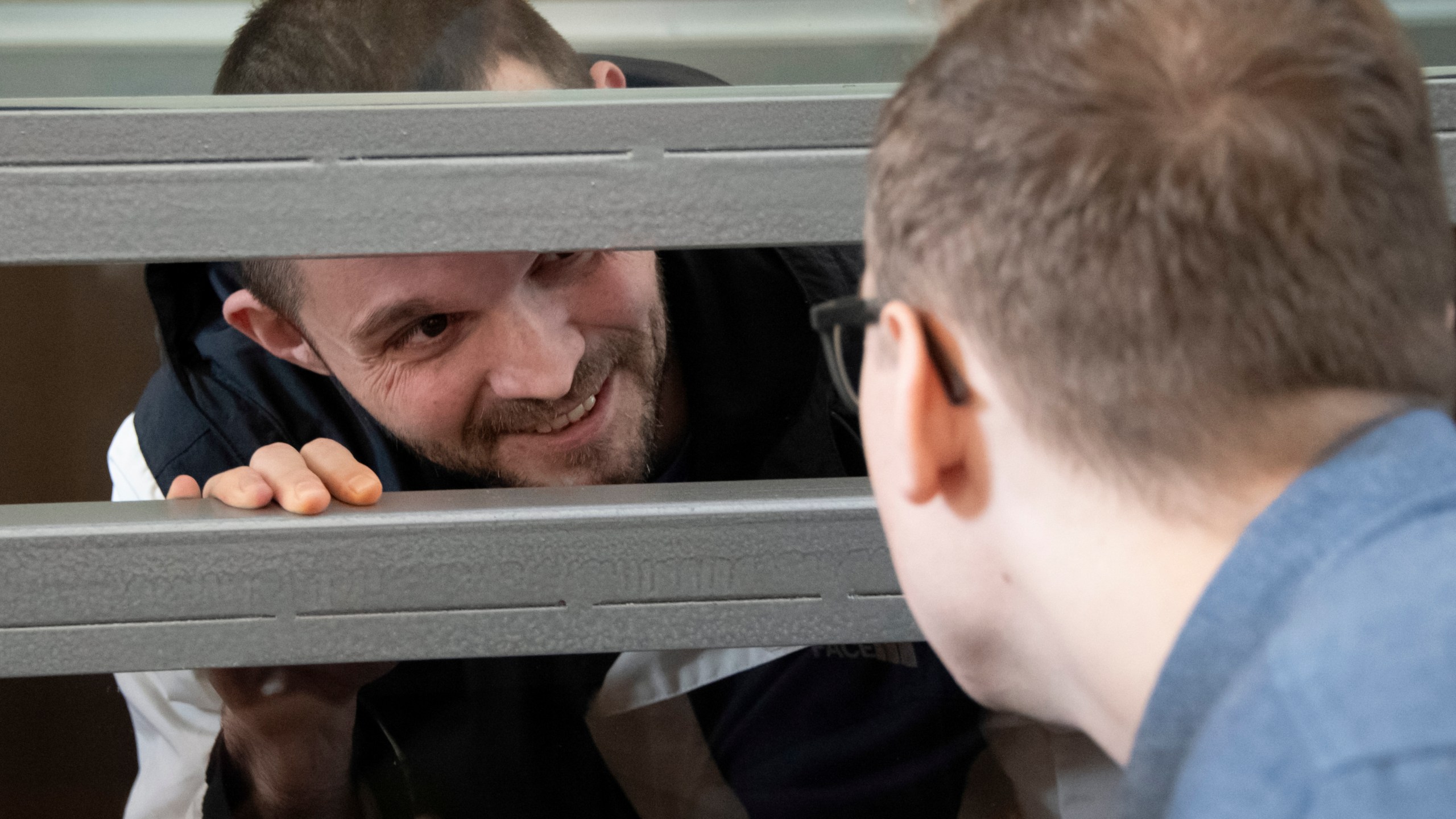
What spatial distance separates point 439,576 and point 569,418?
26.1 inches

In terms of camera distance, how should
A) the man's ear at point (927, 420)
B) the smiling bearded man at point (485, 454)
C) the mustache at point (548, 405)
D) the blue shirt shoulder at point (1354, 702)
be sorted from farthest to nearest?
the mustache at point (548, 405), the smiling bearded man at point (485, 454), the man's ear at point (927, 420), the blue shirt shoulder at point (1354, 702)

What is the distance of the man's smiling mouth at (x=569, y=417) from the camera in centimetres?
128

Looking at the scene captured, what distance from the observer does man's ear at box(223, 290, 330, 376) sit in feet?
4.13

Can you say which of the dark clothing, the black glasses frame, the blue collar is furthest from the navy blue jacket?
the blue collar

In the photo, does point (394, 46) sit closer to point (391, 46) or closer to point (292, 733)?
point (391, 46)

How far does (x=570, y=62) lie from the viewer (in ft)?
2.44

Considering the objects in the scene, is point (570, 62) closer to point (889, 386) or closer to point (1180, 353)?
point (889, 386)

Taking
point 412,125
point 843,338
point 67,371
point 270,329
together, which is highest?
point 412,125

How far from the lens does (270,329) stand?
50.8 inches

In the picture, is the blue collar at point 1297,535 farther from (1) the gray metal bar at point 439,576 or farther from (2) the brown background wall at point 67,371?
(2) the brown background wall at point 67,371

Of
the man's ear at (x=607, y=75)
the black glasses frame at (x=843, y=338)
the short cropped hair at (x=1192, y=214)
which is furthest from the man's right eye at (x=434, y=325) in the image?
the short cropped hair at (x=1192, y=214)

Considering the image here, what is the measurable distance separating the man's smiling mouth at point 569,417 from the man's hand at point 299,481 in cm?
48

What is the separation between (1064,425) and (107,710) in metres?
1.19

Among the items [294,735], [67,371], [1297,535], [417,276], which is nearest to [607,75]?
[417,276]
